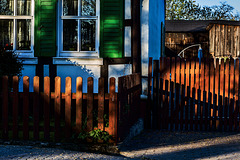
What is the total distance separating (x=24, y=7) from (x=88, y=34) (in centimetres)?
173

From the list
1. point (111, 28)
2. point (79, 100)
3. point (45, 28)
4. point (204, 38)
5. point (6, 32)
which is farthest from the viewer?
point (204, 38)

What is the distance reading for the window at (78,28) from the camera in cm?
927

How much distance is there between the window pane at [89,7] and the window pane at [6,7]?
1.81 metres

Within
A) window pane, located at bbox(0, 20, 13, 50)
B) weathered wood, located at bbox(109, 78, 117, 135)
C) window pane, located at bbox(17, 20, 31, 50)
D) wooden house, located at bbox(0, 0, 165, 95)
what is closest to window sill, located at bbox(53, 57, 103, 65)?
wooden house, located at bbox(0, 0, 165, 95)

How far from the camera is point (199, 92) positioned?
8641mm

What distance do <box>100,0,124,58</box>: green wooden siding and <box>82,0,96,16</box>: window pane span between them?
1.05 feet

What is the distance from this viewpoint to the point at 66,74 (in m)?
9.23

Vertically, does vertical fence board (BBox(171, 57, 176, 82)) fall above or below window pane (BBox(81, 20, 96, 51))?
below

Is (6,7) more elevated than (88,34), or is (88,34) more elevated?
(6,7)

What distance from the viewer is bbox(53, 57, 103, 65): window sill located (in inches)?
359

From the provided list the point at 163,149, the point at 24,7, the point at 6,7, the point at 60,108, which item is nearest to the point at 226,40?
the point at 24,7

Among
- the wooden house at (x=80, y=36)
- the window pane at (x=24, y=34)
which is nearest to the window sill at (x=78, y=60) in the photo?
the wooden house at (x=80, y=36)

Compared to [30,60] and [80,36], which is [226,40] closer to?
[80,36]

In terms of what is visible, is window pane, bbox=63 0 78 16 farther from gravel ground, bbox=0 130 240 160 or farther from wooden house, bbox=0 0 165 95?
gravel ground, bbox=0 130 240 160
